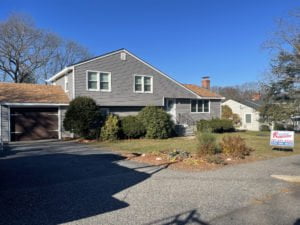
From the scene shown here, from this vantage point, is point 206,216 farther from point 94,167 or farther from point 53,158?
point 53,158

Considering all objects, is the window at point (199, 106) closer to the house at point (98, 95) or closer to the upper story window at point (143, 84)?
the house at point (98, 95)

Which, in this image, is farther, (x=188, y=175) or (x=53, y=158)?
(x=53, y=158)

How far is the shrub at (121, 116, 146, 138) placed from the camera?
1833 cm

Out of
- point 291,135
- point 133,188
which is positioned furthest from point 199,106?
point 133,188

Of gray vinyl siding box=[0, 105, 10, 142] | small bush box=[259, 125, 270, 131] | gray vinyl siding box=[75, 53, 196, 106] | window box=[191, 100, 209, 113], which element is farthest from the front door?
small bush box=[259, 125, 270, 131]

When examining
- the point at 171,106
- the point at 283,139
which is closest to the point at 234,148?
the point at 283,139

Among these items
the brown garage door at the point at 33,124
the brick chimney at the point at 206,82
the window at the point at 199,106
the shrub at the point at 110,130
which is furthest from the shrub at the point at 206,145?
the brick chimney at the point at 206,82

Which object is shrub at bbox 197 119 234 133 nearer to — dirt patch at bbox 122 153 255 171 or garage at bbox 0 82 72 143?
garage at bbox 0 82 72 143

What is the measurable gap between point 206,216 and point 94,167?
5.10 m

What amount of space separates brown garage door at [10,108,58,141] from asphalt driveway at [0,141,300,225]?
9547 millimetres

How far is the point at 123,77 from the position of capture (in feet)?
70.8

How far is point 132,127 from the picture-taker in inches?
723

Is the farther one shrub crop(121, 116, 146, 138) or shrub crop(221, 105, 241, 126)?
shrub crop(221, 105, 241, 126)

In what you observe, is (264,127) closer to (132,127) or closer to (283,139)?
(132,127)
